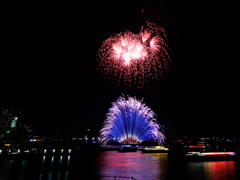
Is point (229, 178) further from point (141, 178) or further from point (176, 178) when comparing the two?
point (141, 178)

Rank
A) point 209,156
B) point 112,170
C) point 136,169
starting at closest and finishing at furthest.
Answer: point 112,170, point 136,169, point 209,156


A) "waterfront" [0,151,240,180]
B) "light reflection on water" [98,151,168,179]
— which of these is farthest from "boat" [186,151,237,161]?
"light reflection on water" [98,151,168,179]

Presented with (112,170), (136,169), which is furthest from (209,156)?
(112,170)

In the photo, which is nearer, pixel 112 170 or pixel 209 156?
pixel 112 170

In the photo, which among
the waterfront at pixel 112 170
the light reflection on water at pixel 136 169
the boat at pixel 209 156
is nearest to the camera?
the waterfront at pixel 112 170

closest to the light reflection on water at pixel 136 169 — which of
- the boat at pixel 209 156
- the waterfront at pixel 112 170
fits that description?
the waterfront at pixel 112 170

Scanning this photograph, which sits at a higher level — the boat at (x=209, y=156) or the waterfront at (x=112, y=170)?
the boat at (x=209, y=156)

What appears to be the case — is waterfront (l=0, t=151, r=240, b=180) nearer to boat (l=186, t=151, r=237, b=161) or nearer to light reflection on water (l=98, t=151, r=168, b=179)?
light reflection on water (l=98, t=151, r=168, b=179)

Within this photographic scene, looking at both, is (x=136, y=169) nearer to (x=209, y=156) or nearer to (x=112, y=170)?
(x=112, y=170)

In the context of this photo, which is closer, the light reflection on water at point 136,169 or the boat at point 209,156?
the light reflection on water at point 136,169

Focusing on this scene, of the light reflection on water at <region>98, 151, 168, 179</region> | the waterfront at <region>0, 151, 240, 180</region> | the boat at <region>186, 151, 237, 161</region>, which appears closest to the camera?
the waterfront at <region>0, 151, 240, 180</region>

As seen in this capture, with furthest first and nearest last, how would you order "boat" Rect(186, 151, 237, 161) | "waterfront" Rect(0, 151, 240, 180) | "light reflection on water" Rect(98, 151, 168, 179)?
"boat" Rect(186, 151, 237, 161) → "light reflection on water" Rect(98, 151, 168, 179) → "waterfront" Rect(0, 151, 240, 180)

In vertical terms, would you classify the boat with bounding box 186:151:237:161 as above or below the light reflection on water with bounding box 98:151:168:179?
above

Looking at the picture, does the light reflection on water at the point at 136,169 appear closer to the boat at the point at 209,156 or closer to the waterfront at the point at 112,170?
the waterfront at the point at 112,170
